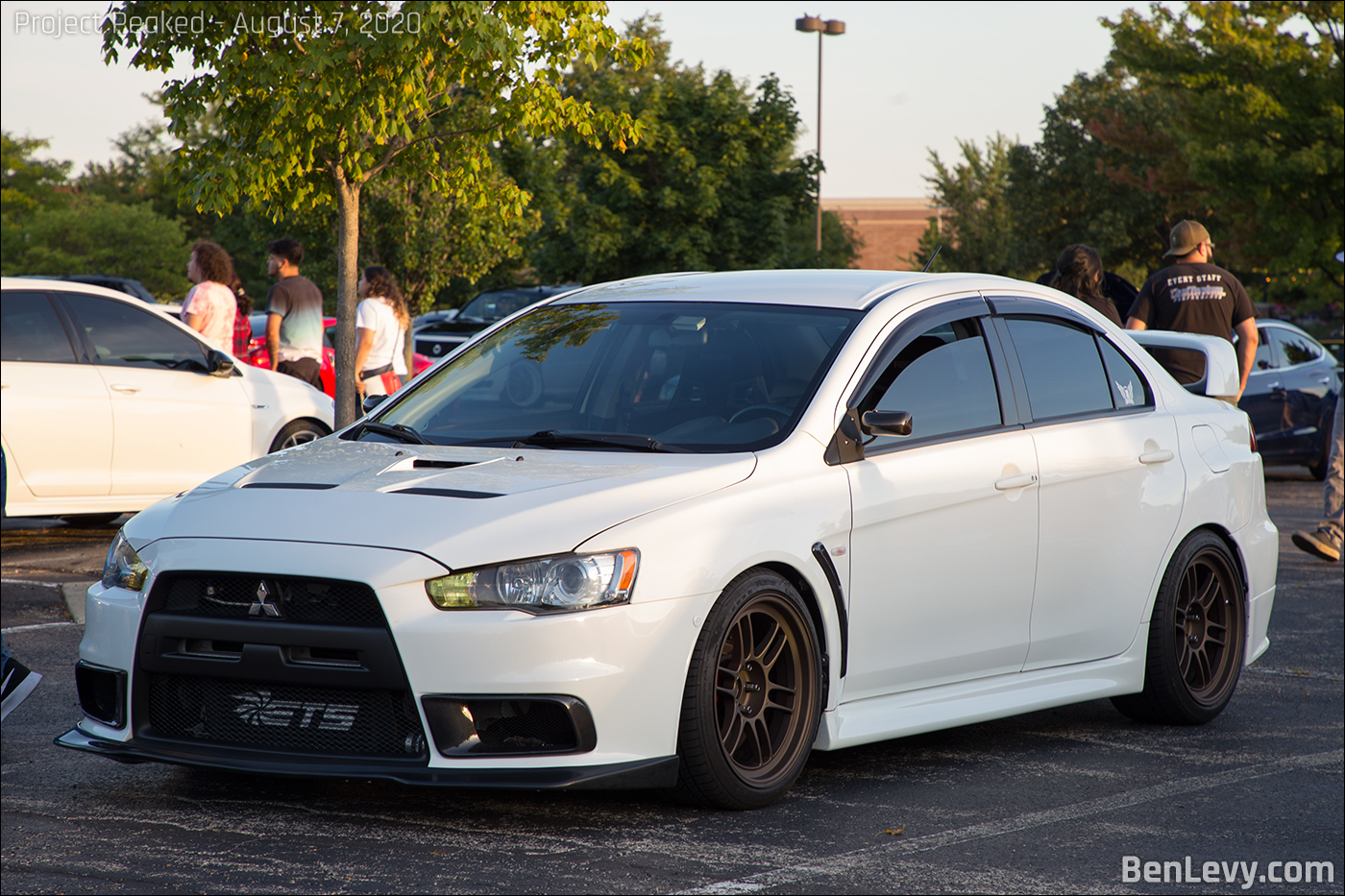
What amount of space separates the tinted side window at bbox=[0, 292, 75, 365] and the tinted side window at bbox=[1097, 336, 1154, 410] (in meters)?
6.75

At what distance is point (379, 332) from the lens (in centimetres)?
1170

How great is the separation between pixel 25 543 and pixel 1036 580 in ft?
24.7

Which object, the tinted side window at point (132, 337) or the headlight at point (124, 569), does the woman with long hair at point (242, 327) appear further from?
the headlight at point (124, 569)

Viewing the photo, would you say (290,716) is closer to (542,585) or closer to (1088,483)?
(542,585)

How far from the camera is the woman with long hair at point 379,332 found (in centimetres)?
1160

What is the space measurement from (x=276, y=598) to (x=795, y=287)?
→ 232 cm

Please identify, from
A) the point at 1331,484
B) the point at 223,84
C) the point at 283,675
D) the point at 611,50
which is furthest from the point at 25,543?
the point at 1331,484

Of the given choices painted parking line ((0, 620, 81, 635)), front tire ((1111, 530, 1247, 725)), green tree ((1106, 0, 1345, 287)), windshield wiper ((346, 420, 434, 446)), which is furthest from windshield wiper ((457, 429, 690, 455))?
green tree ((1106, 0, 1345, 287))

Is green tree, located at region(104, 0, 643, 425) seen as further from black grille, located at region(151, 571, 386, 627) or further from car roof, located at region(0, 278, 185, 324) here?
black grille, located at region(151, 571, 386, 627)

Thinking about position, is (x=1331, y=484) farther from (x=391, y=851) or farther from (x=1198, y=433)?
(x=391, y=851)

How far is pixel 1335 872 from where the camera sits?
4332 mm

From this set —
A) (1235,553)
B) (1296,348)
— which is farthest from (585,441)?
(1296,348)

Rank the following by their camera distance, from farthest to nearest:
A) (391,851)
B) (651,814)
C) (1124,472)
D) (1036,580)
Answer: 1. (1124,472)
2. (1036,580)
3. (651,814)
4. (391,851)

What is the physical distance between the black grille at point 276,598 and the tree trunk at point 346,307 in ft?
20.0
